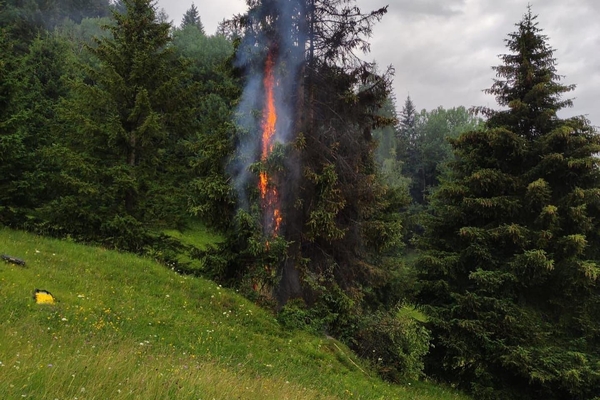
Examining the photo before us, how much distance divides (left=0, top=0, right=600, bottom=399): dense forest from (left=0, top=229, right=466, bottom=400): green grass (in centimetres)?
103

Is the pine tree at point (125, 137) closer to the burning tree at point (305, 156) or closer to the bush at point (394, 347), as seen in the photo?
the burning tree at point (305, 156)

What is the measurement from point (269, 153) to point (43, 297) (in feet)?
18.8

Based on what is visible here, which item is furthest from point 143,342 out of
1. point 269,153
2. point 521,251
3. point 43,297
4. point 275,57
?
point 521,251

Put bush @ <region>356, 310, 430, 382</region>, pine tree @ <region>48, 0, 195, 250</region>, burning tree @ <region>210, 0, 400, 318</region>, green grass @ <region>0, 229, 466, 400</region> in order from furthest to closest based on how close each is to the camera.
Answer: pine tree @ <region>48, 0, 195, 250</region>, burning tree @ <region>210, 0, 400, 318</region>, bush @ <region>356, 310, 430, 382</region>, green grass @ <region>0, 229, 466, 400</region>

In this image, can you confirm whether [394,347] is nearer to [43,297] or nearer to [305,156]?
[305,156]

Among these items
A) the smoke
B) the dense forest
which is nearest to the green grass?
the dense forest

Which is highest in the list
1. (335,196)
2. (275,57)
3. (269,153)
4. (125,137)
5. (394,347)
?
(275,57)

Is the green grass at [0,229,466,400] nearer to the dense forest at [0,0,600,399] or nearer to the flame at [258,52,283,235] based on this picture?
the dense forest at [0,0,600,399]

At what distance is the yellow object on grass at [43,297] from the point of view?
23.8 ft

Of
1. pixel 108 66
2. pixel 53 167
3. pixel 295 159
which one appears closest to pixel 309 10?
pixel 295 159

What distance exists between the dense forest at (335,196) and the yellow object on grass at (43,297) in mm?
4048

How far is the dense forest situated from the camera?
10.7 m

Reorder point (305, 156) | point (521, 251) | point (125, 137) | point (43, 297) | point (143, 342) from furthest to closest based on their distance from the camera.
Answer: point (125, 137) < point (521, 251) < point (305, 156) < point (43, 297) < point (143, 342)

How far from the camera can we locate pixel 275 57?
11.3 metres
